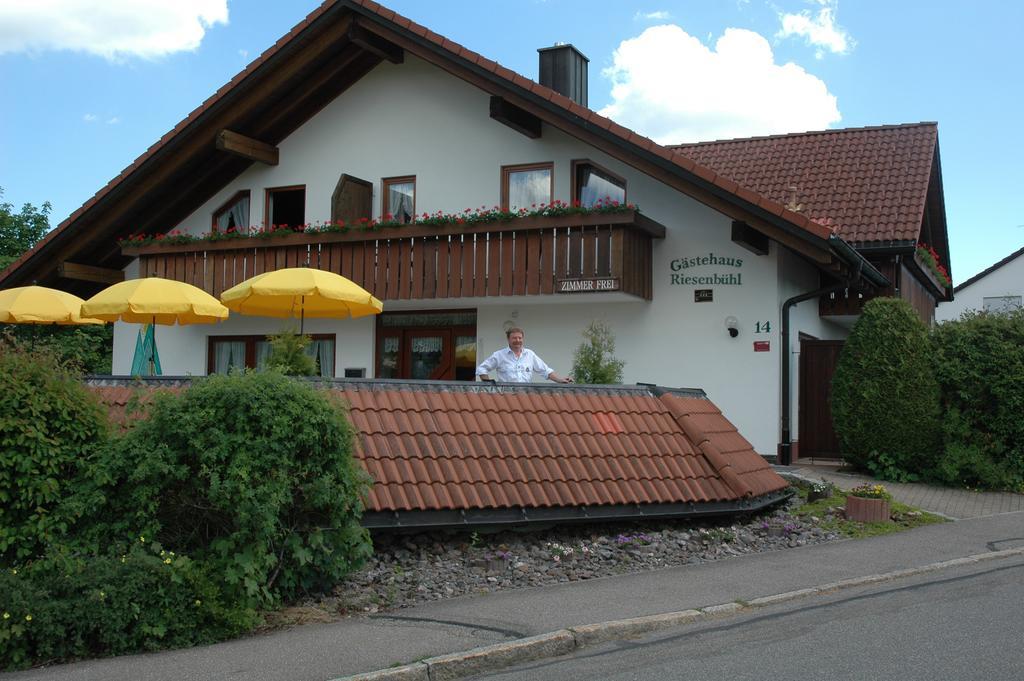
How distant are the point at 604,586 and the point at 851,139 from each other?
15.0m

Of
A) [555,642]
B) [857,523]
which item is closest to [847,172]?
[857,523]

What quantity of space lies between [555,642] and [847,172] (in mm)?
15108

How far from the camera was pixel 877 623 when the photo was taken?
745 centimetres

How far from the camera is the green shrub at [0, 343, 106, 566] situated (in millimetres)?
7078

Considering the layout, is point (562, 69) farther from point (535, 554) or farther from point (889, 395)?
point (535, 554)

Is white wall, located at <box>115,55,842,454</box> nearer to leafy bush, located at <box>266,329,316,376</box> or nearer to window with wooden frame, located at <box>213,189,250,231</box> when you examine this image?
window with wooden frame, located at <box>213,189,250,231</box>

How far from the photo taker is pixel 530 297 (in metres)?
17.6

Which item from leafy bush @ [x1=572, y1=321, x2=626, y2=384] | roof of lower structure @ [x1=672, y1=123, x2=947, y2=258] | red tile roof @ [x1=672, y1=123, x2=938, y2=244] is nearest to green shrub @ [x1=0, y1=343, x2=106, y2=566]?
leafy bush @ [x1=572, y1=321, x2=626, y2=384]

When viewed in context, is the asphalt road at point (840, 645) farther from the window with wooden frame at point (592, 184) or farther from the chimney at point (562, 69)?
the chimney at point (562, 69)

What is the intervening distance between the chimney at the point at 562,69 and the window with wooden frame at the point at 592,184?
3268mm

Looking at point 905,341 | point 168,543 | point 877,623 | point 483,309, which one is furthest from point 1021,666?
point 483,309

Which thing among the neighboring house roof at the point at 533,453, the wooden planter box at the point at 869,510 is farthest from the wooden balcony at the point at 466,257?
the wooden planter box at the point at 869,510

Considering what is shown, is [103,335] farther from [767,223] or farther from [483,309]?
[767,223]

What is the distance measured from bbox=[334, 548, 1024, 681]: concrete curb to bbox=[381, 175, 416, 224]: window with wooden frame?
12.5 metres
